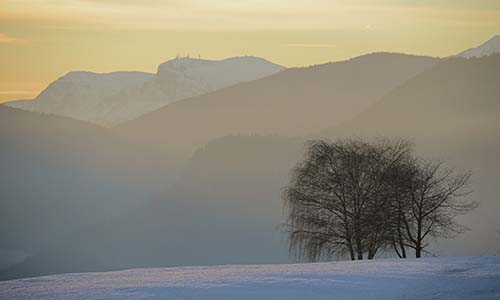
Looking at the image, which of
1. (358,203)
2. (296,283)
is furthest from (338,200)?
(296,283)

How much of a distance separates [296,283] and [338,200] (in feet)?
53.5

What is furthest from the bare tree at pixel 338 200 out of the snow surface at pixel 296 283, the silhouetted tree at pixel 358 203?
the snow surface at pixel 296 283

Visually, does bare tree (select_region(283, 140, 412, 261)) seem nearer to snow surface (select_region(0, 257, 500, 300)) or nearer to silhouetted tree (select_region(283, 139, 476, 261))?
silhouetted tree (select_region(283, 139, 476, 261))

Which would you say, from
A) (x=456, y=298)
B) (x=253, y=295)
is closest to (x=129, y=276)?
(x=253, y=295)

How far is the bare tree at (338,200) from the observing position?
51.5 meters

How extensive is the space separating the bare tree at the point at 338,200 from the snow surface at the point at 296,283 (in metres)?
8.47

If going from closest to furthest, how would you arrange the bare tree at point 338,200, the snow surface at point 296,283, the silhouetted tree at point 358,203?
the snow surface at point 296,283 → the silhouetted tree at point 358,203 → the bare tree at point 338,200

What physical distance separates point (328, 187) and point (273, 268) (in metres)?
10.9

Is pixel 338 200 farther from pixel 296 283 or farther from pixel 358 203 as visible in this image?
pixel 296 283

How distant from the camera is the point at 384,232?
166 feet

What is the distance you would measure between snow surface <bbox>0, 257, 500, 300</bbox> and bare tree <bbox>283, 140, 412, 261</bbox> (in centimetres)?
847

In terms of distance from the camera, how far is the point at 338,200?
52.6 m

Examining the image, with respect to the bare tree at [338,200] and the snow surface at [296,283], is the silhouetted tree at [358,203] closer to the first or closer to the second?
the bare tree at [338,200]

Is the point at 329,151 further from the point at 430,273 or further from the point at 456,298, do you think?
the point at 456,298
